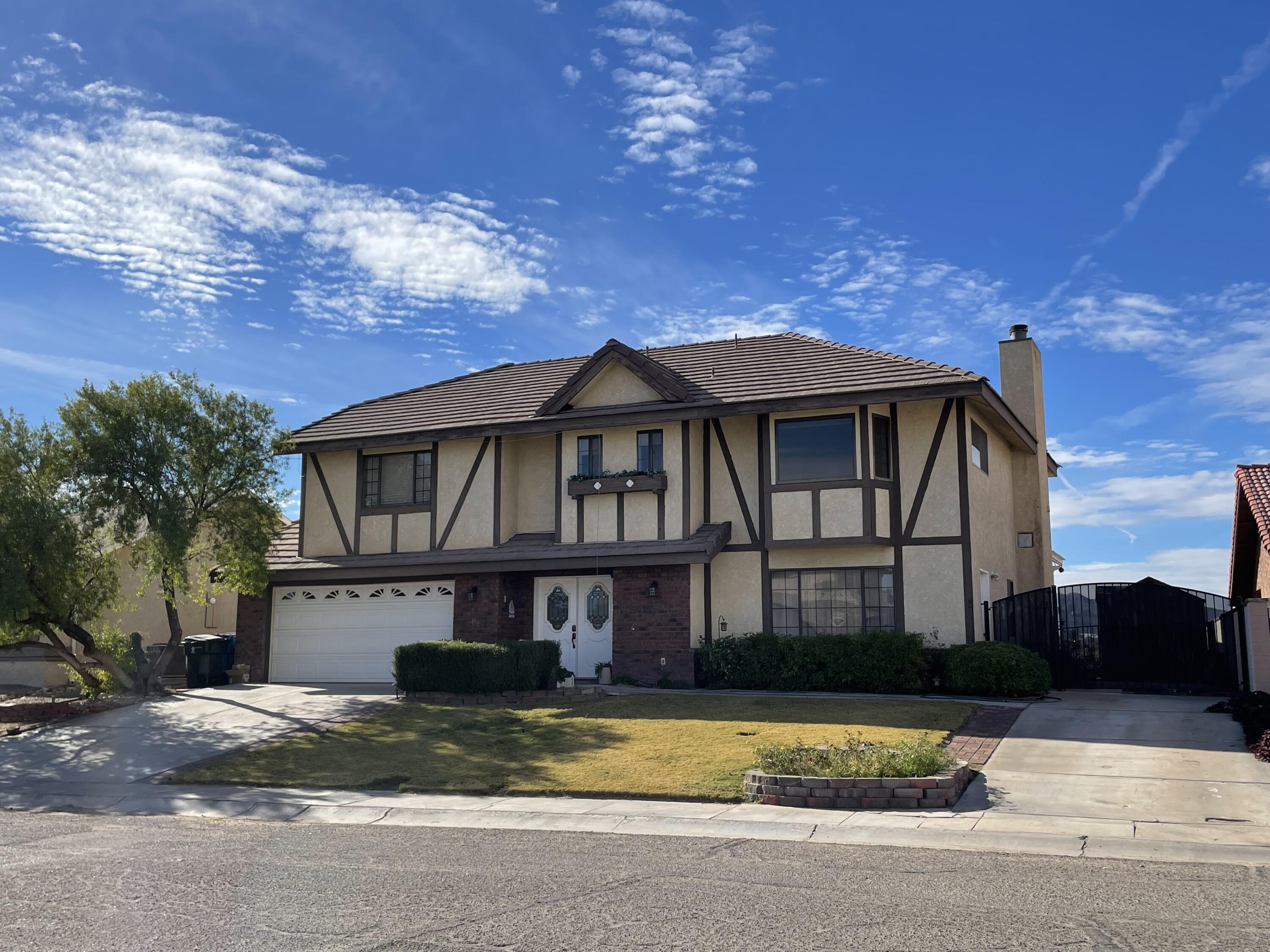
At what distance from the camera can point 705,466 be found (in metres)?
21.4

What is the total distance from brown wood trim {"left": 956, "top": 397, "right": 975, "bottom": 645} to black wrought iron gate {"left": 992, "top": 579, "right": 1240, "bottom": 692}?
110 centimetres

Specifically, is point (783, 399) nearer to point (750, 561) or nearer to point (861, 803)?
point (750, 561)

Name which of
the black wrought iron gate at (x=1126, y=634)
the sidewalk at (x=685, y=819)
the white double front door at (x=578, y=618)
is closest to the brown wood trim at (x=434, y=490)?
the white double front door at (x=578, y=618)

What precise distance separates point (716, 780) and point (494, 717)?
5.46 m

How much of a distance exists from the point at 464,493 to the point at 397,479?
1838 mm

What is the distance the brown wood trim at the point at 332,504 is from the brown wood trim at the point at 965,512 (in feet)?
41.9

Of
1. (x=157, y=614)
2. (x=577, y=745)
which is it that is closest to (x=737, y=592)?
(x=577, y=745)

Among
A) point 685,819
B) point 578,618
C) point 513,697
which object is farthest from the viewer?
point 578,618

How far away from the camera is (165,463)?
19.7 meters

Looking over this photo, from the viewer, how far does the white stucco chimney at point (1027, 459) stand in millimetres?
25062

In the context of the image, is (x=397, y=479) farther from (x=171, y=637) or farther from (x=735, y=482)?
(x=735, y=482)

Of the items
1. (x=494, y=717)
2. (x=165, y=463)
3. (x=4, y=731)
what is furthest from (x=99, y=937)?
(x=165, y=463)

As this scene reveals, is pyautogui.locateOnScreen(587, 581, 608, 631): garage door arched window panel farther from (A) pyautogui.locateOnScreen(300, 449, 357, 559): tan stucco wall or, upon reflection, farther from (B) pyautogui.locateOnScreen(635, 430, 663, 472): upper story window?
(A) pyautogui.locateOnScreen(300, 449, 357, 559): tan stucco wall

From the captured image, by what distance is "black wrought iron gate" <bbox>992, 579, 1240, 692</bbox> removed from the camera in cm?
1938
